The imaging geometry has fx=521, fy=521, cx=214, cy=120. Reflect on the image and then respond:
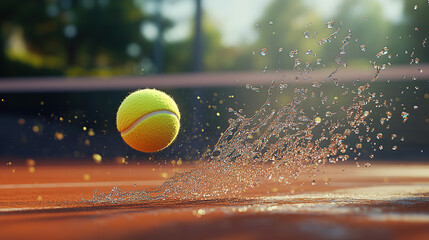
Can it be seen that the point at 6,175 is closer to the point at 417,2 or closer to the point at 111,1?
the point at 417,2

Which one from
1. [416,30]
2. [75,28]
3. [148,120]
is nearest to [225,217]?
[148,120]

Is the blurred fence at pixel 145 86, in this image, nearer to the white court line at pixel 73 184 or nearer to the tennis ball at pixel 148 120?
the white court line at pixel 73 184

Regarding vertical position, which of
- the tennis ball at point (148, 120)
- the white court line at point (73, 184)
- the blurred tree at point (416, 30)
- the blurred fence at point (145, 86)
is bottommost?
the white court line at point (73, 184)

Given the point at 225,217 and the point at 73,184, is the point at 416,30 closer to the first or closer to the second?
the point at 73,184

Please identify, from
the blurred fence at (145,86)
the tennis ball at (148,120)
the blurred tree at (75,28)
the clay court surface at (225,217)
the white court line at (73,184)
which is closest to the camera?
the clay court surface at (225,217)

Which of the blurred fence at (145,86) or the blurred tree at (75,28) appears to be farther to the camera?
the blurred tree at (75,28)

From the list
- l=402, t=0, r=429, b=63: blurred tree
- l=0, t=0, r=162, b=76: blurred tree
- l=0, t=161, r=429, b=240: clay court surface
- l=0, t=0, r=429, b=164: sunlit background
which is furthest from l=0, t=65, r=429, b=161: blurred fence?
l=0, t=0, r=162, b=76: blurred tree

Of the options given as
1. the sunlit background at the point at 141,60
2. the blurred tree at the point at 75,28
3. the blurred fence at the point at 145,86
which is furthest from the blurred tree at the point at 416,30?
the blurred tree at the point at 75,28

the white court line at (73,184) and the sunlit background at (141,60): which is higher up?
the sunlit background at (141,60)
